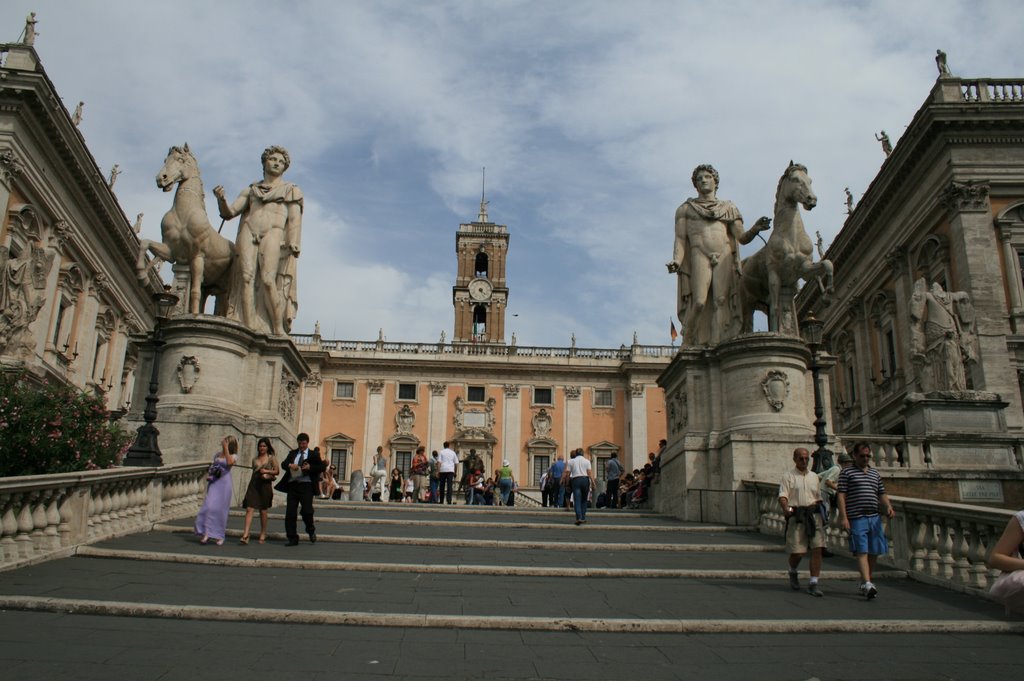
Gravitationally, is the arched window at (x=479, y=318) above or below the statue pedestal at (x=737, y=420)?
above

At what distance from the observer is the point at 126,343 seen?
1665 inches

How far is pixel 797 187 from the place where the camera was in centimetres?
1452

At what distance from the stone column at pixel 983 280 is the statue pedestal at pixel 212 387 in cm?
2131

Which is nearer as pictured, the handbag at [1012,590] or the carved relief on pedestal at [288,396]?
the handbag at [1012,590]

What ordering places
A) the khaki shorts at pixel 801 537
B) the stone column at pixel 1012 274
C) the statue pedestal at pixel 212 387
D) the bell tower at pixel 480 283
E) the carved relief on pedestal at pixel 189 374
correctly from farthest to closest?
the bell tower at pixel 480 283 < the stone column at pixel 1012 274 < the carved relief on pedestal at pixel 189 374 < the statue pedestal at pixel 212 387 < the khaki shorts at pixel 801 537

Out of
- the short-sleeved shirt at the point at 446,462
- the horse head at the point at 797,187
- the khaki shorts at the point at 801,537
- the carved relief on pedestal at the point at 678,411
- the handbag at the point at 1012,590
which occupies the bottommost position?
the handbag at the point at 1012,590

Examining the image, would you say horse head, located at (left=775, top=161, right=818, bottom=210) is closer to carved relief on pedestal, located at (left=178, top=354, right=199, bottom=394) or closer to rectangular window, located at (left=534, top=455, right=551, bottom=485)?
carved relief on pedestal, located at (left=178, top=354, right=199, bottom=394)

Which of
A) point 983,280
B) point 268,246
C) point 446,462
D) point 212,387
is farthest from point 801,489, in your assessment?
point 983,280

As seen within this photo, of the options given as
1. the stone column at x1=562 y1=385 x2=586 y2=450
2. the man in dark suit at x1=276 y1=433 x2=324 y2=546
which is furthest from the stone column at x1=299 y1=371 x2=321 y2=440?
the man in dark suit at x1=276 y1=433 x2=324 y2=546

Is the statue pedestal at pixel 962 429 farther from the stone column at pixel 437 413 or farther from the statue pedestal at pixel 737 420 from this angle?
the stone column at pixel 437 413

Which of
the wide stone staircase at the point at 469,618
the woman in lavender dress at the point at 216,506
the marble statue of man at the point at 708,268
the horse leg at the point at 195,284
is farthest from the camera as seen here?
the marble statue of man at the point at 708,268

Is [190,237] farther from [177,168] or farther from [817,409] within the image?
[817,409]

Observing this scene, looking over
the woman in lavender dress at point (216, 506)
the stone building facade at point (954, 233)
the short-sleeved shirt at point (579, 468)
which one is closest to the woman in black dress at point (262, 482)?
the woman in lavender dress at point (216, 506)

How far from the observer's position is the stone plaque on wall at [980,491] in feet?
52.3
